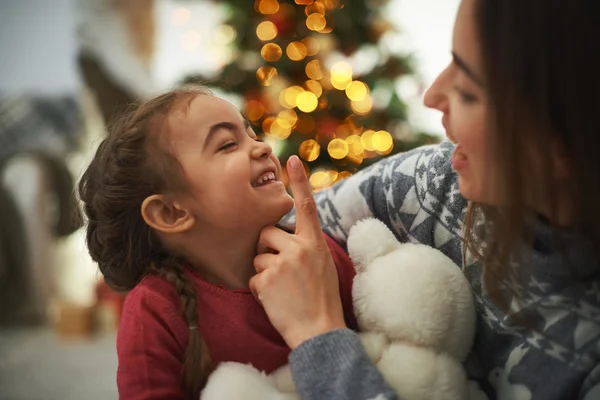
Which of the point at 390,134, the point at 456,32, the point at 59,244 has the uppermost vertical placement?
the point at 456,32

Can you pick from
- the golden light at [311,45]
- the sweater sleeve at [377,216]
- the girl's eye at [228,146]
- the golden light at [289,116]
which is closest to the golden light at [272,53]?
the golden light at [311,45]

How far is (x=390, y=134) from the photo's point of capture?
2592 millimetres

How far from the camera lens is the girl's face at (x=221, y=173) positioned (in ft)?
3.01

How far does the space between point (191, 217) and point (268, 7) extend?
1.87m

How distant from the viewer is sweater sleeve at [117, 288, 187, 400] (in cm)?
79

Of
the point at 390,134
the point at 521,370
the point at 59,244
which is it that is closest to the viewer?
the point at 521,370

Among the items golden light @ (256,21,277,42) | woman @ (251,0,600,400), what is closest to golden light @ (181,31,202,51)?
golden light @ (256,21,277,42)

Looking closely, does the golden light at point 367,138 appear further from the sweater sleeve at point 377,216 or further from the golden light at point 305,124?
the sweater sleeve at point 377,216

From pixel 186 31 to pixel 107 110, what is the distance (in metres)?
0.78

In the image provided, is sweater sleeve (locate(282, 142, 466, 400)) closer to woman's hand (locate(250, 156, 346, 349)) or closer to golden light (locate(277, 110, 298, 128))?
woman's hand (locate(250, 156, 346, 349))

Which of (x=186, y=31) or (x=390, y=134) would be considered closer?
(x=390, y=134)

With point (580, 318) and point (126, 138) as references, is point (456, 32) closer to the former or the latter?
point (580, 318)

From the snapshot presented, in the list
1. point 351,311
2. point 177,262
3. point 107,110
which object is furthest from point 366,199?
point 107,110

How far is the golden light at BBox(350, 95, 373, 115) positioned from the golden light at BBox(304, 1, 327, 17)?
44 cm
